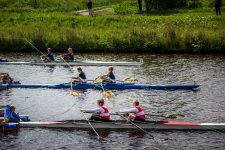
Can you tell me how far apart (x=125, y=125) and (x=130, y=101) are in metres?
6.87

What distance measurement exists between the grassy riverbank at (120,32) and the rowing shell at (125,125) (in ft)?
87.9

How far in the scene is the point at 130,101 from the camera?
A: 113 feet

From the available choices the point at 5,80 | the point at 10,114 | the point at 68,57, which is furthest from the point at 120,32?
the point at 10,114

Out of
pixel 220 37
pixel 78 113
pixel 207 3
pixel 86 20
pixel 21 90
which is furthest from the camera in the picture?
pixel 207 3

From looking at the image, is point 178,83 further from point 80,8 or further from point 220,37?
point 80,8

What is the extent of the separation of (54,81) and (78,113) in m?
10.6

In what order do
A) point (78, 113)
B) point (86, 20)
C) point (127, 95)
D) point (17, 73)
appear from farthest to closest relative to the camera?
1. point (86, 20)
2. point (17, 73)
3. point (127, 95)
4. point (78, 113)

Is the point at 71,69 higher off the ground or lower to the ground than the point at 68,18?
lower

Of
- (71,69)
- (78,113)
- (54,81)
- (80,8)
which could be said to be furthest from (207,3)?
(78,113)

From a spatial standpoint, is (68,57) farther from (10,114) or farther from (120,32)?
(10,114)

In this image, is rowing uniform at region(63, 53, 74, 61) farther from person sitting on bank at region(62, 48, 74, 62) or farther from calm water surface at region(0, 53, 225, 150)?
calm water surface at region(0, 53, 225, 150)

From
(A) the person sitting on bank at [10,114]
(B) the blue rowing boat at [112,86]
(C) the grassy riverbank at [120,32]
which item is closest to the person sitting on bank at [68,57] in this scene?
(C) the grassy riverbank at [120,32]

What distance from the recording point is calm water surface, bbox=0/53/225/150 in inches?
1011

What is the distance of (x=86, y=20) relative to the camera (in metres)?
65.6
